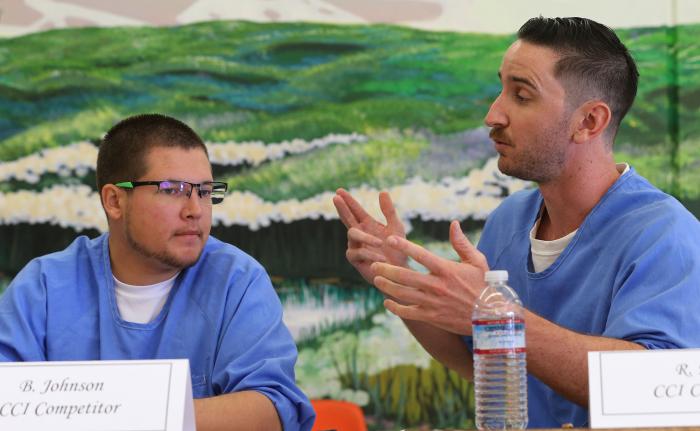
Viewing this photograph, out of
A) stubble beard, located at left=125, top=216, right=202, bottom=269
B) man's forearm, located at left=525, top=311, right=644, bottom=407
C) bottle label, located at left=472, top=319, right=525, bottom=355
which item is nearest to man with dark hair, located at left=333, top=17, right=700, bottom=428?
man's forearm, located at left=525, top=311, right=644, bottom=407

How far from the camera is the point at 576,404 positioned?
5.39 ft

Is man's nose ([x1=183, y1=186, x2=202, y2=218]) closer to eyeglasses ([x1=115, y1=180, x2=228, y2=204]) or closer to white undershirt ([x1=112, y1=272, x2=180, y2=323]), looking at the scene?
eyeglasses ([x1=115, y1=180, x2=228, y2=204])

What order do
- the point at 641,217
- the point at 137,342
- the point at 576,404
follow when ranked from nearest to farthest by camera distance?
the point at 576,404 → the point at 641,217 → the point at 137,342

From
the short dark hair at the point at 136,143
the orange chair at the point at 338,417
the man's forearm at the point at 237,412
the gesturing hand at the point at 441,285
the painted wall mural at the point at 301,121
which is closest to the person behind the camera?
the gesturing hand at the point at 441,285

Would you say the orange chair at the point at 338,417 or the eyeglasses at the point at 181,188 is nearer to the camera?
the eyeglasses at the point at 181,188

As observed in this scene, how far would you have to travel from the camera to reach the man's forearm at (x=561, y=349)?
151cm

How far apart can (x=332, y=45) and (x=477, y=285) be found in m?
1.87

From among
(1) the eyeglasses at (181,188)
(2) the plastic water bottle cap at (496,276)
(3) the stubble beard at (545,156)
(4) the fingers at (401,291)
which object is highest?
(3) the stubble beard at (545,156)

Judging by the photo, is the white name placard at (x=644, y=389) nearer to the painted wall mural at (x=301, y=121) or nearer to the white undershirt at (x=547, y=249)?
the white undershirt at (x=547, y=249)

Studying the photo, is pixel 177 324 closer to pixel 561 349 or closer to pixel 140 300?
pixel 140 300

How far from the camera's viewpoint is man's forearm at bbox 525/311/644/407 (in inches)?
59.5

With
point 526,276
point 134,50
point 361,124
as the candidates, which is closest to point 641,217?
point 526,276

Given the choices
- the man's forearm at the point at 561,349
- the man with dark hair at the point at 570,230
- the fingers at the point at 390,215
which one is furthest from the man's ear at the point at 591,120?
the man's forearm at the point at 561,349

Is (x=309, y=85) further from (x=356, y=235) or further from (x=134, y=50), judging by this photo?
(x=356, y=235)
